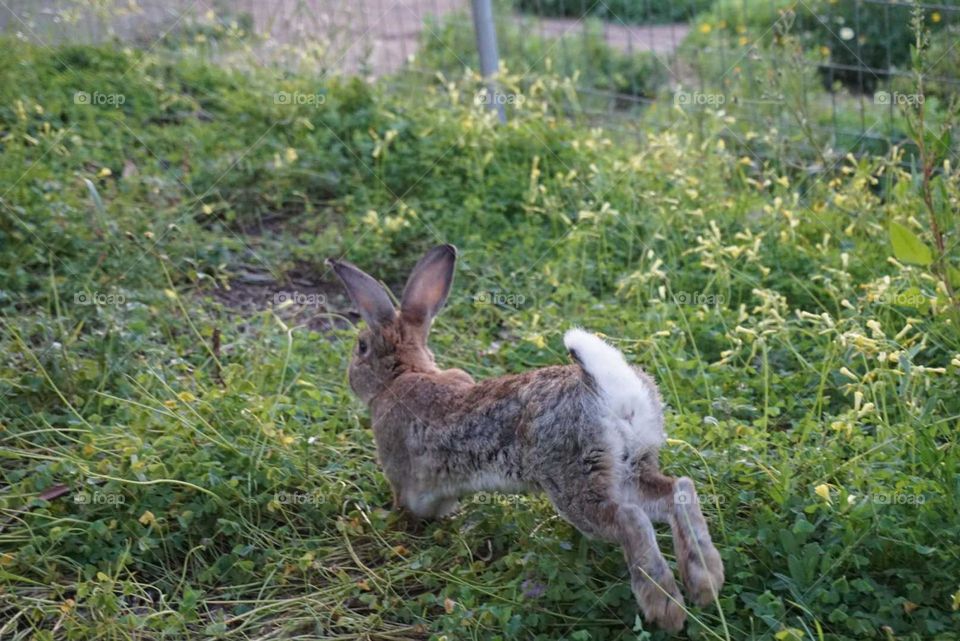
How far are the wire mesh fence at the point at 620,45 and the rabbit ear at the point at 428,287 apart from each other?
88.1 inches

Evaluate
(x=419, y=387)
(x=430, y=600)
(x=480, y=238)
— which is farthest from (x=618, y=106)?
(x=430, y=600)

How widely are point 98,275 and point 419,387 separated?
196 centimetres

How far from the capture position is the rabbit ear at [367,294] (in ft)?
14.3

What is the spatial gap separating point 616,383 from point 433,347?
1742 mm

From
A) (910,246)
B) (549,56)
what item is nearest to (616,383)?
(910,246)

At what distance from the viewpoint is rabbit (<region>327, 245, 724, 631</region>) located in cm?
327

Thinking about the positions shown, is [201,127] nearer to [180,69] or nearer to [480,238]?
[180,69]

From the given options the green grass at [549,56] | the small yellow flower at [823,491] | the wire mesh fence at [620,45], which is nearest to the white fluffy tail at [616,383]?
the small yellow flower at [823,491]

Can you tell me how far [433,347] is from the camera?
16.6 feet

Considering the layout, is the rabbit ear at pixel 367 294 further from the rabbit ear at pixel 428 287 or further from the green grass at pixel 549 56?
the green grass at pixel 549 56

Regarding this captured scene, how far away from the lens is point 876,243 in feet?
17.2

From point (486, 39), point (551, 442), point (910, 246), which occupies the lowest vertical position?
point (551, 442)

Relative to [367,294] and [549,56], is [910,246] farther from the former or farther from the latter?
[549,56]

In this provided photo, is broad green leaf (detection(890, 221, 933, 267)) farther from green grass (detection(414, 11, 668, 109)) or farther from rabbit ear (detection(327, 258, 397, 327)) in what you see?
green grass (detection(414, 11, 668, 109))
